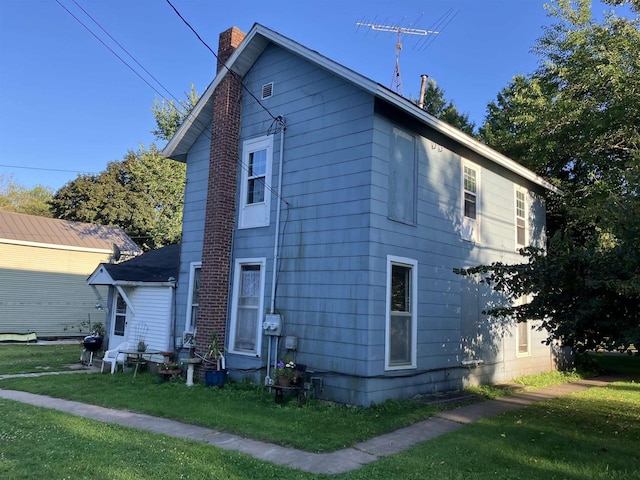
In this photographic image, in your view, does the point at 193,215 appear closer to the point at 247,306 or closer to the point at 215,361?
the point at 247,306

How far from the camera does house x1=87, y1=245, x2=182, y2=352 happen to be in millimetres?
12547

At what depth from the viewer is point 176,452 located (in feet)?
18.5

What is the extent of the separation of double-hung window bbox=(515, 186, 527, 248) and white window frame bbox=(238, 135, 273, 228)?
23.9 feet

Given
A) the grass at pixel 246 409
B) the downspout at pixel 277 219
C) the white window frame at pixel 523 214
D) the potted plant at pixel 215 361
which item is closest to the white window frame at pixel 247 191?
the downspout at pixel 277 219

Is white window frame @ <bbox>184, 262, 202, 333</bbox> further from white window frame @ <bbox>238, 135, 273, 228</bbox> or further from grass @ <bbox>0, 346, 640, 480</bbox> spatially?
grass @ <bbox>0, 346, 640, 480</bbox>

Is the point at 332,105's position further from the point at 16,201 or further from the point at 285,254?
the point at 16,201

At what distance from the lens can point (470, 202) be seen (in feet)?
38.3

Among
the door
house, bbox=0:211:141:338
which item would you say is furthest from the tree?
the door

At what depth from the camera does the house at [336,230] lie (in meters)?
8.83

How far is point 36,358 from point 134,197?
67.1ft

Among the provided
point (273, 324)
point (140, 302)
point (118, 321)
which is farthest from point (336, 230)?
point (118, 321)

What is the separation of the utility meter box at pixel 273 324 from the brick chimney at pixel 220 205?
1.55 meters

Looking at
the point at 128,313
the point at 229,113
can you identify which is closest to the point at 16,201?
the point at 128,313

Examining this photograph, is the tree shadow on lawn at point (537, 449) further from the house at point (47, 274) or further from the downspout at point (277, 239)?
the house at point (47, 274)
